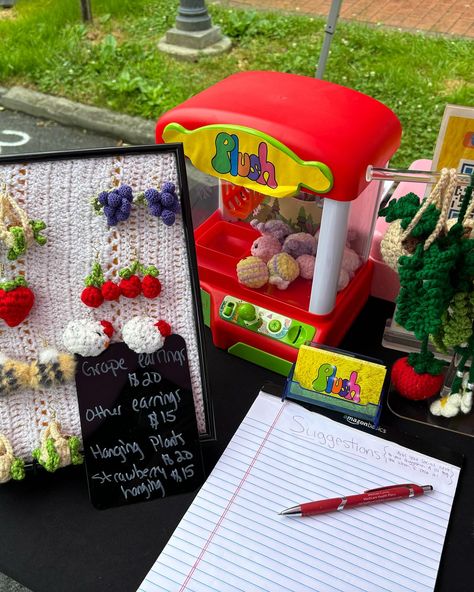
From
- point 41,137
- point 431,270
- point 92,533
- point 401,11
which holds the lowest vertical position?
point 41,137

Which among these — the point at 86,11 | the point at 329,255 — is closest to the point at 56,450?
the point at 329,255

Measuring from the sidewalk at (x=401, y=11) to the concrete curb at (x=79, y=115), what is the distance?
1645mm

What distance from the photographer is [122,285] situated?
769 millimetres

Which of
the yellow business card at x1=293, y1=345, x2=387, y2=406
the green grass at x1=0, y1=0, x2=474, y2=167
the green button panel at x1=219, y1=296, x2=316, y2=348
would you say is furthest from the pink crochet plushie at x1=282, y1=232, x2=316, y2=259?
the green grass at x1=0, y1=0, x2=474, y2=167

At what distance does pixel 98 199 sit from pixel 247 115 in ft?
0.93

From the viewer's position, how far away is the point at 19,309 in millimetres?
737

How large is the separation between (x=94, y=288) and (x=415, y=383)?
52 centimetres

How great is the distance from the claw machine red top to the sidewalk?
316cm

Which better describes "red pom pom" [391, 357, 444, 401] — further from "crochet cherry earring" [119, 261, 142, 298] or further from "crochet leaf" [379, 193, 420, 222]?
"crochet cherry earring" [119, 261, 142, 298]

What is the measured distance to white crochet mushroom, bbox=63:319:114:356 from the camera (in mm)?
754

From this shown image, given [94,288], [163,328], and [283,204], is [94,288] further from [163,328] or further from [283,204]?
[283,204]

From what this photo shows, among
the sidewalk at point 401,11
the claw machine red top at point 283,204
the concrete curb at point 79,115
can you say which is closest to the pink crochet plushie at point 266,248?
the claw machine red top at point 283,204

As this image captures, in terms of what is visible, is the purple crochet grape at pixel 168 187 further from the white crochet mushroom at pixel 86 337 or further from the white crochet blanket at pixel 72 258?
the white crochet mushroom at pixel 86 337

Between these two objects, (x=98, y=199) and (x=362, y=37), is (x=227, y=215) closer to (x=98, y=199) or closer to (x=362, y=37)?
(x=98, y=199)
